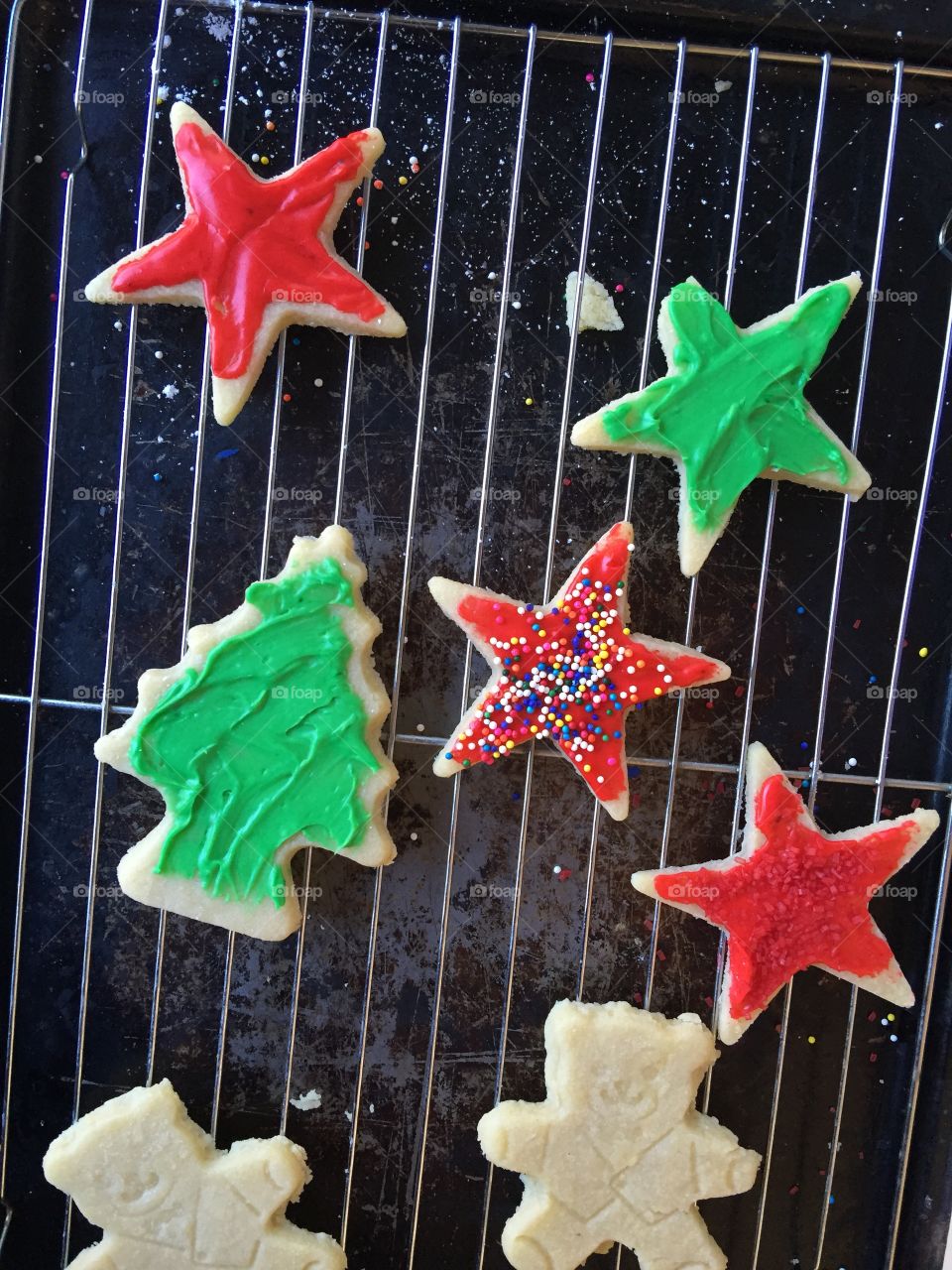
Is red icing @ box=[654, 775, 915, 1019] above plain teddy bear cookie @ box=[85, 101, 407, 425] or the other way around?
the other way around

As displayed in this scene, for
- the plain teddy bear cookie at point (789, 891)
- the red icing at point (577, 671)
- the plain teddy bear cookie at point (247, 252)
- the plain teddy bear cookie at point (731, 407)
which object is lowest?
the plain teddy bear cookie at point (789, 891)

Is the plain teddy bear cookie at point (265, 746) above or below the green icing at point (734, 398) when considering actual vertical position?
below

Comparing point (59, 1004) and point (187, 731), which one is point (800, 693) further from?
point (59, 1004)

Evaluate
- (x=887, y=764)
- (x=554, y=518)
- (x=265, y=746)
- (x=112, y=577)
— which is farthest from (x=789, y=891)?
(x=112, y=577)

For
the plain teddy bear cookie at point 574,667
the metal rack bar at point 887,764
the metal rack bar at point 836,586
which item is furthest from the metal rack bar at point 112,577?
the metal rack bar at point 887,764

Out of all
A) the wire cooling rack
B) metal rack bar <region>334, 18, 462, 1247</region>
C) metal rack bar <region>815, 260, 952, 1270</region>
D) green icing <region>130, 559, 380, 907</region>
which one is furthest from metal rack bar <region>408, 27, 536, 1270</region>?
metal rack bar <region>815, 260, 952, 1270</region>

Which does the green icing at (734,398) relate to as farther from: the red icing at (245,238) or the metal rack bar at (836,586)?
the red icing at (245,238)

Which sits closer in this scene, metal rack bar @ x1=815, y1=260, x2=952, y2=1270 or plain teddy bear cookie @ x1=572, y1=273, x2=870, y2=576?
plain teddy bear cookie @ x1=572, y1=273, x2=870, y2=576

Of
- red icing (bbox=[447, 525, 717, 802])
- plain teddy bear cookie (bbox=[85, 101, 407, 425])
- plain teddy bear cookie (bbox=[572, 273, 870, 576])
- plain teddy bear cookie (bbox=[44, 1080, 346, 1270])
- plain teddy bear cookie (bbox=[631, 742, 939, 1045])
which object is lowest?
plain teddy bear cookie (bbox=[44, 1080, 346, 1270])

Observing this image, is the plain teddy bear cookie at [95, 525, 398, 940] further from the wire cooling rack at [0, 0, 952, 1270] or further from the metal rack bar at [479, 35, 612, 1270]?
the metal rack bar at [479, 35, 612, 1270]
